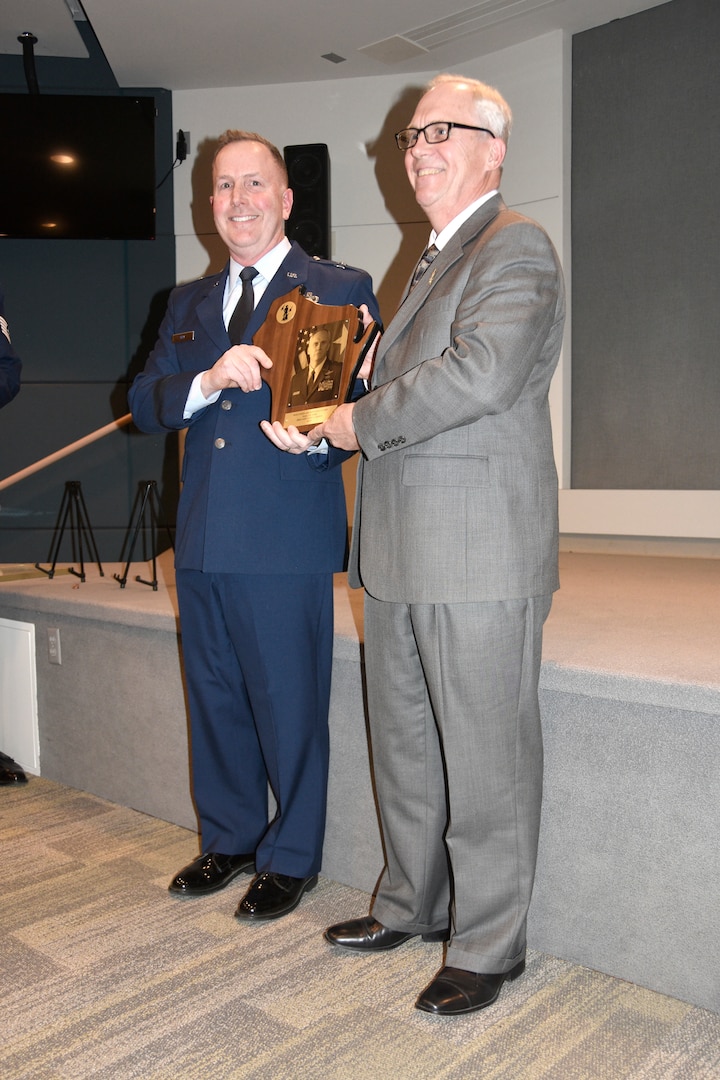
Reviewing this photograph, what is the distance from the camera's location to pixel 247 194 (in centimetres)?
197

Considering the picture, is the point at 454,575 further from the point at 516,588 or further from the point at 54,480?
the point at 54,480

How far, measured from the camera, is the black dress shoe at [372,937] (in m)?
1.85

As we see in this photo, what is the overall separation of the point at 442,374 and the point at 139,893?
144 centimetres

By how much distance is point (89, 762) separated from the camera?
299 cm

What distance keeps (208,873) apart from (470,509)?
114 cm

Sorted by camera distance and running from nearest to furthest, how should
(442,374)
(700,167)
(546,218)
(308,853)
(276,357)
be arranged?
(442,374), (276,357), (308,853), (700,167), (546,218)

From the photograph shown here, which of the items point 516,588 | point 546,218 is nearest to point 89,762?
point 516,588

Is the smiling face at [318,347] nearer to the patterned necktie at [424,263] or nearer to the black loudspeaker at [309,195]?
the patterned necktie at [424,263]

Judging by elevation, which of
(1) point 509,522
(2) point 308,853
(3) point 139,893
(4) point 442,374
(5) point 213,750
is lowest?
(3) point 139,893

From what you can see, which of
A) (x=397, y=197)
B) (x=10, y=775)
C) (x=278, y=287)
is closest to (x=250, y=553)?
(x=278, y=287)

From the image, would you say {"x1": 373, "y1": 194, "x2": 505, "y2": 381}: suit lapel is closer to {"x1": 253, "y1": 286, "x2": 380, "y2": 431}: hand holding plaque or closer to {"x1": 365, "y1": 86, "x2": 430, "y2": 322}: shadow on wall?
{"x1": 253, "y1": 286, "x2": 380, "y2": 431}: hand holding plaque

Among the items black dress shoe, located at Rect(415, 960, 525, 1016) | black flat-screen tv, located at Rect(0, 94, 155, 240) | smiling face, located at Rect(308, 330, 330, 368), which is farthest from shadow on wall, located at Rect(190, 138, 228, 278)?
black dress shoe, located at Rect(415, 960, 525, 1016)

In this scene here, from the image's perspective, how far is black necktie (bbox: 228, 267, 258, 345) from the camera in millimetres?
2045

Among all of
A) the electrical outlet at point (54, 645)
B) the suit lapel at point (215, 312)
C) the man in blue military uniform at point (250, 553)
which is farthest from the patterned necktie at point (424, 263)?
the electrical outlet at point (54, 645)
